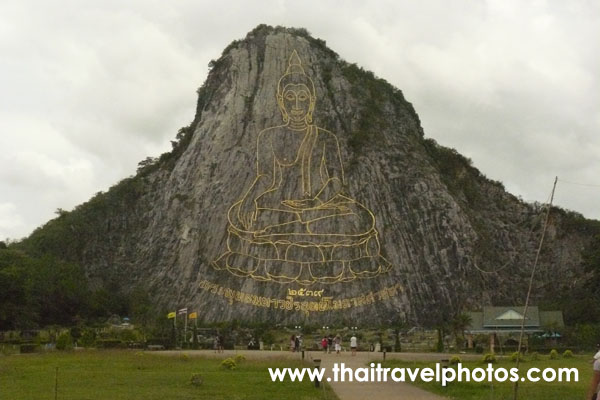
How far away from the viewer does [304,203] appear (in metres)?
74.9

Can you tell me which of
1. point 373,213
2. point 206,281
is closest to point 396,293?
point 373,213

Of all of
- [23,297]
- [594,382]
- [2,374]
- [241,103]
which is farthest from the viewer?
[241,103]

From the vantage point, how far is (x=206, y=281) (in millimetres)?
72562

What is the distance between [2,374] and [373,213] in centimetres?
5281

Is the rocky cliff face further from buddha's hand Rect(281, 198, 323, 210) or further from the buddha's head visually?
buddha's hand Rect(281, 198, 323, 210)

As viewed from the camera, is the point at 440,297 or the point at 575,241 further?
the point at 575,241

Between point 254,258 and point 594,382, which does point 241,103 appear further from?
point 594,382

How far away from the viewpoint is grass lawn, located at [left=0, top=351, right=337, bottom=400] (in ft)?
70.5

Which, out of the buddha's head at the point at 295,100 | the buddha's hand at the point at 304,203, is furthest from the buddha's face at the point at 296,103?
the buddha's hand at the point at 304,203

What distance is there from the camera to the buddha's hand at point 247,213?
243 ft

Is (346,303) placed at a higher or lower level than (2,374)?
higher

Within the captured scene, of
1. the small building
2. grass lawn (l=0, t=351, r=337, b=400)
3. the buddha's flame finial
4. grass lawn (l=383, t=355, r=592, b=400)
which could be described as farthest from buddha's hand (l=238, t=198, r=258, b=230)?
grass lawn (l=383, t=355, r=592, b=400)
